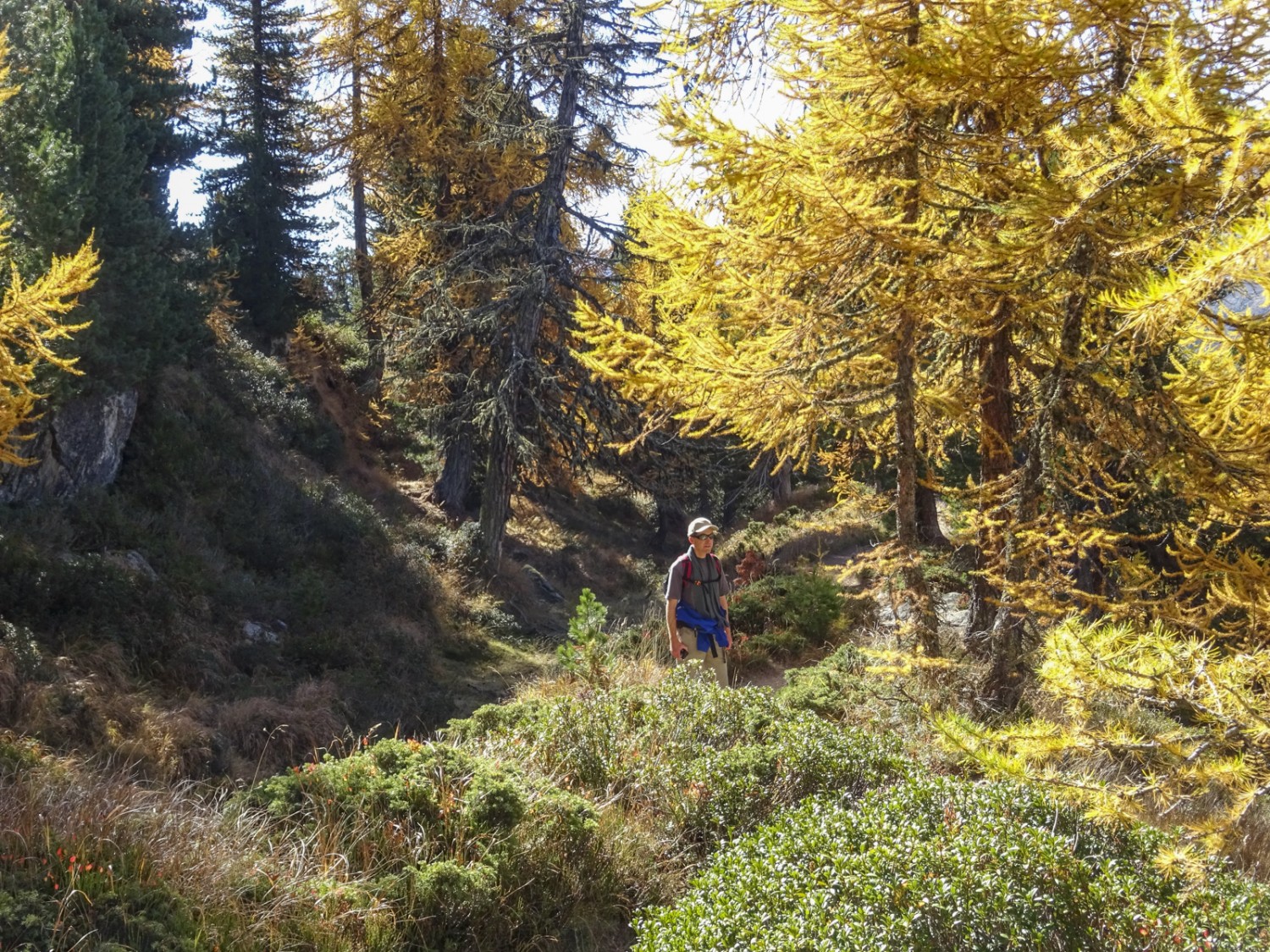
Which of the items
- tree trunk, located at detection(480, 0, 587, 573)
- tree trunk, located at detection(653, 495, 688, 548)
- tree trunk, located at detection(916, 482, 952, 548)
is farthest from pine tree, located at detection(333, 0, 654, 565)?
tree trunk, located at detection(653, 495, 688, 548)

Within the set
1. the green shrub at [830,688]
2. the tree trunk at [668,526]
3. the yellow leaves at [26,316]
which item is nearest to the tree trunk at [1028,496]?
the green shrub at [830,688]

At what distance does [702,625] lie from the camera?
691 cm

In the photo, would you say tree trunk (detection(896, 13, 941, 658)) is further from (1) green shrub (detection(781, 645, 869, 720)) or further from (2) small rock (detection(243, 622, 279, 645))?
(2) small rock (detection(243, 622, 279, 645))

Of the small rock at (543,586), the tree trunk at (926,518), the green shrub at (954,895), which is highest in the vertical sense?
the tree trunk at (926,518)

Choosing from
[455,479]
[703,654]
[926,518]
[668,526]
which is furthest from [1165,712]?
[668,526]

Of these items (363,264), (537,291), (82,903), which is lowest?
(82,903)

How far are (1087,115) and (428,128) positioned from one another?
1543cm

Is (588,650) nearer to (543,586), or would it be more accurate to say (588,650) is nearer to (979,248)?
(979,248)

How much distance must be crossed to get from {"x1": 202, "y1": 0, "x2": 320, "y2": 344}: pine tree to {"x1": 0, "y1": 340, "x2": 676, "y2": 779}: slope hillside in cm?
258

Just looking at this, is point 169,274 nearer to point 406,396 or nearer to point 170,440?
point 170,440

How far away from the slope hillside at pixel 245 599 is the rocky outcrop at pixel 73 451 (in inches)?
12.7

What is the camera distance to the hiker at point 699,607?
674cm

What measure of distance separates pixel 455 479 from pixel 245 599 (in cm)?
819

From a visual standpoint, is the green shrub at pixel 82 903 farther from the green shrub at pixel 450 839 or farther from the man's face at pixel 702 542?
the man's face at pixel 702 542
